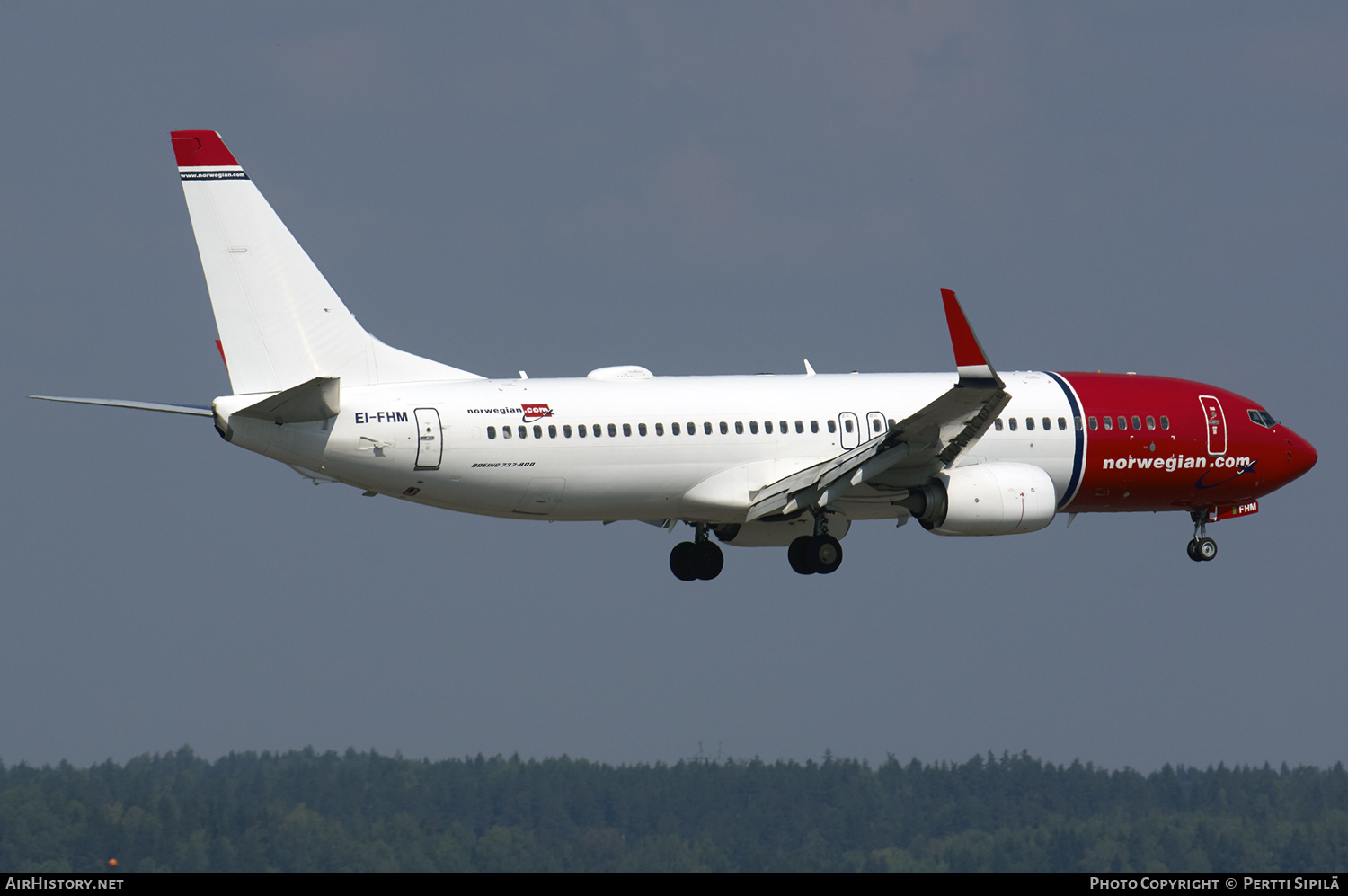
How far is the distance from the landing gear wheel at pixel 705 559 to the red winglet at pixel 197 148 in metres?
16.7

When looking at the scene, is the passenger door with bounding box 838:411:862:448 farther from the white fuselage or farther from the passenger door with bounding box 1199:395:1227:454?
the passenger door with bounding box 1199:395:1227:454

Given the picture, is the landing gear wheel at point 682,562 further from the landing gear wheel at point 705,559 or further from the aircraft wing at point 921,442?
the aircraft wing at point 921,442

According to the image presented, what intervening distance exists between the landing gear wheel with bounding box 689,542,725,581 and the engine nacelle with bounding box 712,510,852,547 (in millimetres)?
387

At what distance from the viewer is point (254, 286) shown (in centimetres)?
4766

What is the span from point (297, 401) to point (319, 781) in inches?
5604

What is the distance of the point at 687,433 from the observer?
50.7 meters

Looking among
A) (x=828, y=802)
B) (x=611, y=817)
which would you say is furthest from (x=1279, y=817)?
(x=611, y=817)

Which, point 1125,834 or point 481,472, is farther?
point 1125,834

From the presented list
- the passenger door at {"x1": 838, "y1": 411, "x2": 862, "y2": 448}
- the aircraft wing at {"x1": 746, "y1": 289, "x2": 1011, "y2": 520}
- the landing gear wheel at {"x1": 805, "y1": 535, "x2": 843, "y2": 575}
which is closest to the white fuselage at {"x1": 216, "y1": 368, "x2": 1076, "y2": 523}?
the passenger door at {"x1": 838, "y1": 411, "x2": 862, "y2": 448}

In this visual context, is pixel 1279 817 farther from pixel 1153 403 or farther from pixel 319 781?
pixel 1153 403

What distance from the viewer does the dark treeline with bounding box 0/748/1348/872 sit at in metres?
148

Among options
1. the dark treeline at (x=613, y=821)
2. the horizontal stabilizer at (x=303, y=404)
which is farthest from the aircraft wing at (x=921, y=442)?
the dark treeline at (x=613, y=821)

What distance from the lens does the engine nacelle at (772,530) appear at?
54.8 m
